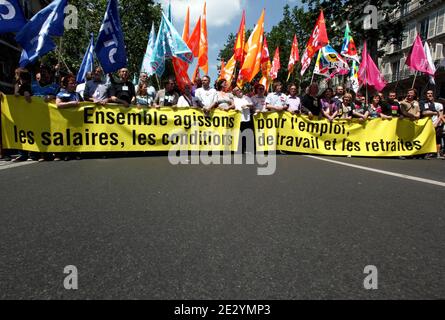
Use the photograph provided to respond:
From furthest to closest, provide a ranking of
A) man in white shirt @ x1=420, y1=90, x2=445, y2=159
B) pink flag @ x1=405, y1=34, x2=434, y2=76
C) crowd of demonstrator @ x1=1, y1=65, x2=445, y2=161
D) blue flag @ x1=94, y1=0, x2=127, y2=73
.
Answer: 1. pink flag @ x1=405, y1=34, x2=434, y2=76
2. man in white shirt @ x1=420, y1=90, x2=445, y2=159
3. blue flag @ x1=94, y1=0, x2=127, y2=73
4. crowd of demonstrator @ x1=1, y1=65, x2=445, y2=161

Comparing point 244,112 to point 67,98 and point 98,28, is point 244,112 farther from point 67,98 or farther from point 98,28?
point 98,28

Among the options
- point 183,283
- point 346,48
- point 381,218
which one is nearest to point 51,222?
point 183,283

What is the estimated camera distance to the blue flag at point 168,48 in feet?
31.1

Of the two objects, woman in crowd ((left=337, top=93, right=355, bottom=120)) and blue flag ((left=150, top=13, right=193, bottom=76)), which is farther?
woman in crowd ((left=337, top=93, right=355, bottom=120))

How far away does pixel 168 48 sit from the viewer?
31.9ft

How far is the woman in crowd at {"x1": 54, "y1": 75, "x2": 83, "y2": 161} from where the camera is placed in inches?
292

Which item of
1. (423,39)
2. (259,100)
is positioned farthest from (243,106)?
(423,39)

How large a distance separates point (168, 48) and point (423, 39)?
127 ft

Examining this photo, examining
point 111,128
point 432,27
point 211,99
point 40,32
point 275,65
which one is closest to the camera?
point 40,32

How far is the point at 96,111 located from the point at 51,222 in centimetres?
516

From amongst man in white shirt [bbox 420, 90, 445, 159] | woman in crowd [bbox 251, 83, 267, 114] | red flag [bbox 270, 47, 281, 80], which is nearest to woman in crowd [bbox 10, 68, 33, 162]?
woman in crowd [bbox 251, 83, 267, 114]

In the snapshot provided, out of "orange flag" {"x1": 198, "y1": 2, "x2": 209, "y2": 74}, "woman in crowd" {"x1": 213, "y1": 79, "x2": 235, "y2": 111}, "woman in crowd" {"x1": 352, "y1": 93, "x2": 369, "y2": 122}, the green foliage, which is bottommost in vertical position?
"woman in crowd" {"x1": 352, "y1": 93, "x2": 369, "y2": 122}

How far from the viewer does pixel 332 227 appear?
2863 millimetres

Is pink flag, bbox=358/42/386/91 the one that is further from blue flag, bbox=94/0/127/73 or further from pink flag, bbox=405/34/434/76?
blue flag, bbox=94/0/127/73
